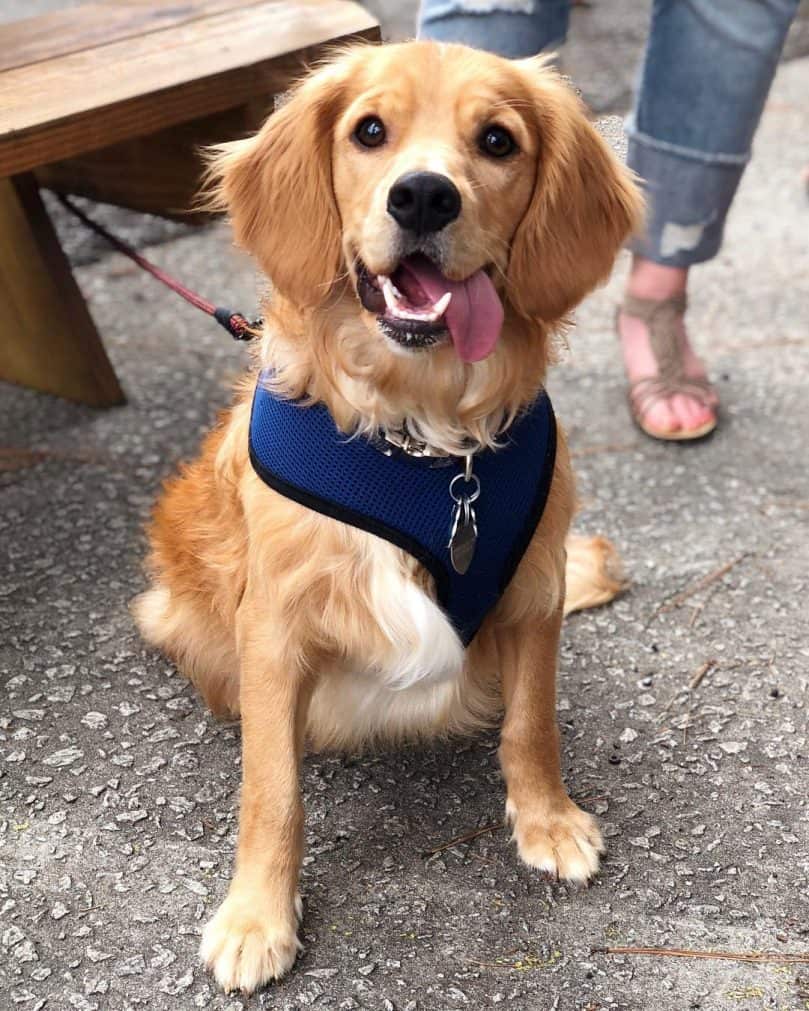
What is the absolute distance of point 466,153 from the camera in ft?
6.04

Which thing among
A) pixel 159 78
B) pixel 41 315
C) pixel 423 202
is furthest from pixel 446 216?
pixel 41 315

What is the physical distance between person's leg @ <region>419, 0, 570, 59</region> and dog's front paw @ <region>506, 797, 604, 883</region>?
1796mm

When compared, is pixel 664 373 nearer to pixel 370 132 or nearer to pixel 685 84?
pixel 685 84

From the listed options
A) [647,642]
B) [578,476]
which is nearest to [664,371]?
[578,476]

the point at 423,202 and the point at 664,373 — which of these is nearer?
the point at 423,202

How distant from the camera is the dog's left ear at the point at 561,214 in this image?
1912 mm

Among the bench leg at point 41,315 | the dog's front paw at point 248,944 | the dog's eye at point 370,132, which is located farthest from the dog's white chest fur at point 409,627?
the bench leg at point 41,315

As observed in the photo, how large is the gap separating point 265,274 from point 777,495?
5.83ft

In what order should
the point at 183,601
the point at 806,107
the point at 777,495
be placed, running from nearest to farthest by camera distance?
the point at 183,601, the point at 777,495, the point at 806,107

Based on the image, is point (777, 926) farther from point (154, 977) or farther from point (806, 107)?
point (806, 107)

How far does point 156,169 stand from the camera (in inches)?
131

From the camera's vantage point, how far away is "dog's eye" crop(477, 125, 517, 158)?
1864 millimetres

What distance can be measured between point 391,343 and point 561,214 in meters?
0.35

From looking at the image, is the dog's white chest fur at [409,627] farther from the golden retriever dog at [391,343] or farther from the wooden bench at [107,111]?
the wooden bench at [107,111]
